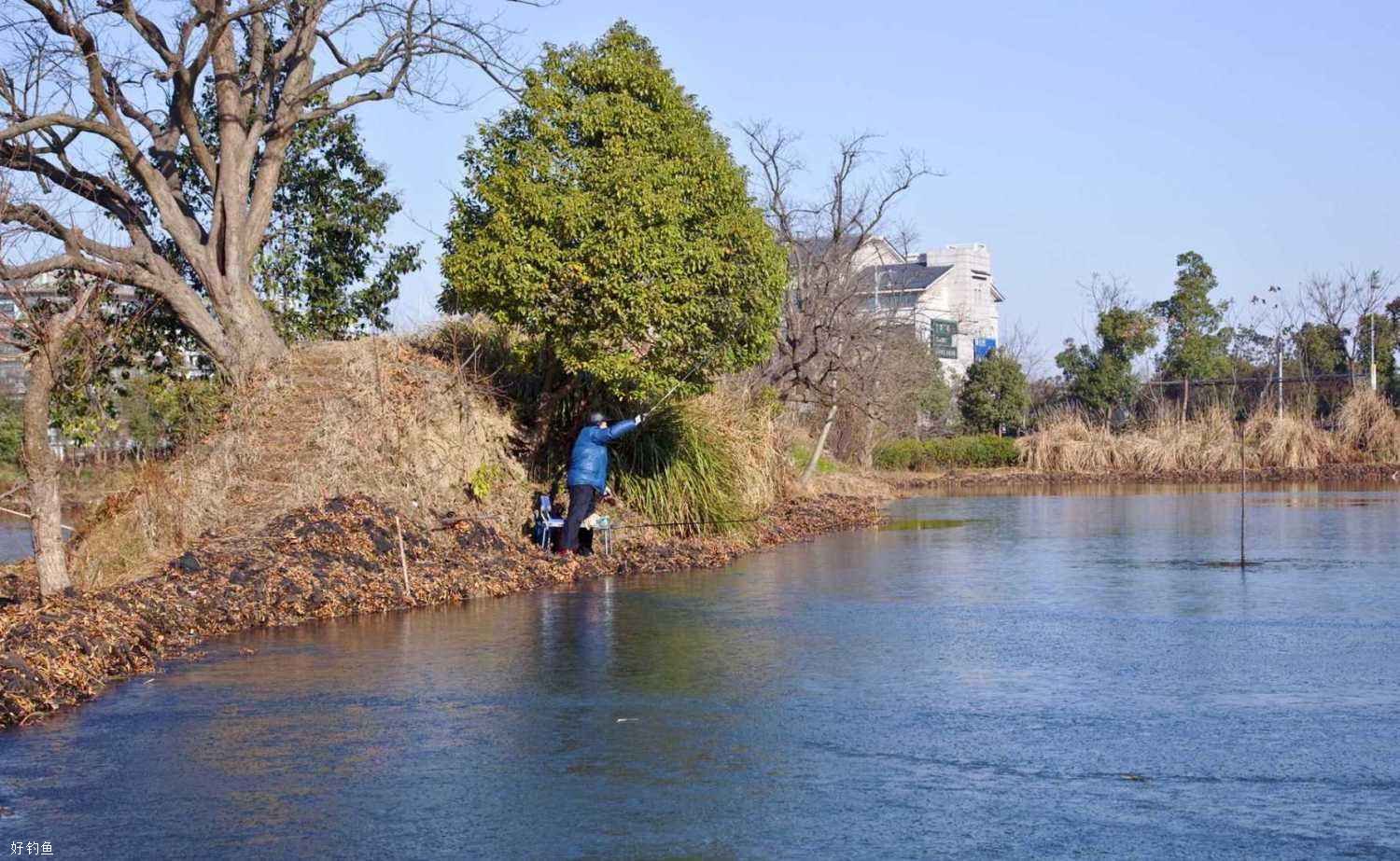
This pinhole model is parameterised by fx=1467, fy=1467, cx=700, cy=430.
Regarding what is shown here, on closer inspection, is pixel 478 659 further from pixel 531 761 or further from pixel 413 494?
pixel 413 494

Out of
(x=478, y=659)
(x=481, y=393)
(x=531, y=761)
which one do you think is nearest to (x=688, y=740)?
(x=531, y=761)

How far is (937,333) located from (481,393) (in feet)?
152

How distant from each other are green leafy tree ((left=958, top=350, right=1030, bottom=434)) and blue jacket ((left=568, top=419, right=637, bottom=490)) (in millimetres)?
32812

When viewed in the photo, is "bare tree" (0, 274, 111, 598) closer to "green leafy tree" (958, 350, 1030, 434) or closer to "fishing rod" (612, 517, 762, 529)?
"fishing rod" (612, 517, 762, 529)

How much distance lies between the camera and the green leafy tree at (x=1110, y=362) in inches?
1967

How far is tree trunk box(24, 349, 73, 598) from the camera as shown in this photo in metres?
12.8

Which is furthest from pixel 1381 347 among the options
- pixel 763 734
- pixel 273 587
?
pixel 763 734

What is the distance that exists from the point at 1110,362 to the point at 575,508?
1419 inches

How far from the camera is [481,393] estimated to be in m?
19.7

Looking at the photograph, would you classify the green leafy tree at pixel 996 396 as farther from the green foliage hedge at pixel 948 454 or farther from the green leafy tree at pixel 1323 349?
the green leafy tree at pixel 1323 349

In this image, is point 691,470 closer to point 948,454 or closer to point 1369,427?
point 948,454

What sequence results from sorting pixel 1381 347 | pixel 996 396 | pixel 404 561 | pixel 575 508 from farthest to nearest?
pixel 1381 347
pixel 996 396
pixel 575 508
pixel 404 561

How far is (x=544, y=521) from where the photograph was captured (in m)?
18.4

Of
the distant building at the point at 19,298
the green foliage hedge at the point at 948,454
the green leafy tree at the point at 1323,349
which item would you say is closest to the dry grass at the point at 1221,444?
the green foliage hedge at the point at 948,454
